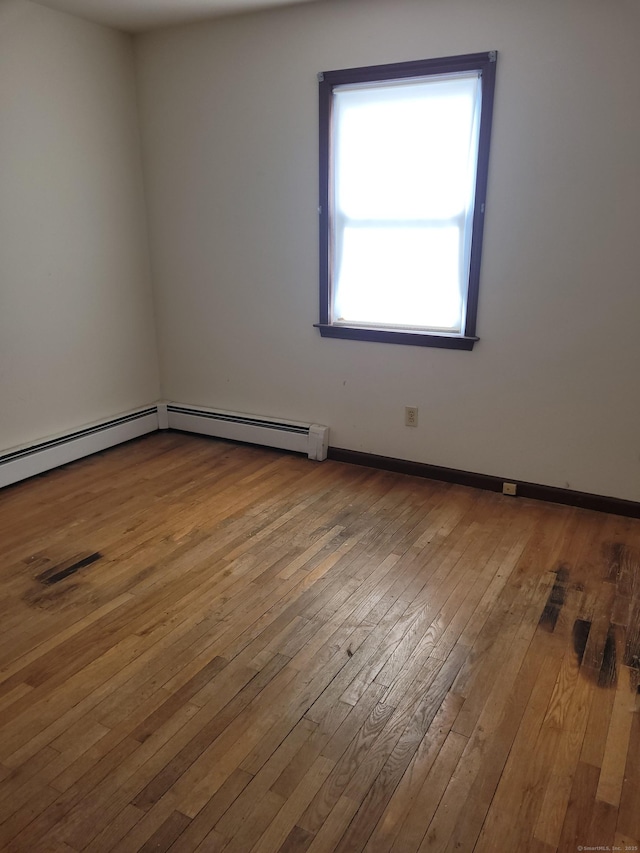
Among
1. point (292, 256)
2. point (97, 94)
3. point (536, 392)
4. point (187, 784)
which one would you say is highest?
point (97, 94)

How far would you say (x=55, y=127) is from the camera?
3.59 metres

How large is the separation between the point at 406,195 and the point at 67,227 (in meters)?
2.04

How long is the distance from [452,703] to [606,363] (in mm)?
1926

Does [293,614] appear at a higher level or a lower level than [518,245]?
lower

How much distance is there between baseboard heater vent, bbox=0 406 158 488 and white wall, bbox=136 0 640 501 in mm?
376

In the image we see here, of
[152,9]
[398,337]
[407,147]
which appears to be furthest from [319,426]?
[152,9]

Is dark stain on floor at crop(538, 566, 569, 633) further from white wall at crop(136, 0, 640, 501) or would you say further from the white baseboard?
the white baseboard

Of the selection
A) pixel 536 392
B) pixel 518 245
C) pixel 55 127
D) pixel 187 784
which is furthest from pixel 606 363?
pixel 55 127

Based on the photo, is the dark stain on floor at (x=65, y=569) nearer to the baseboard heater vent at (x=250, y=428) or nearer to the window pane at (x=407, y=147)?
the baseboard heater vent at (x=250, y=428)

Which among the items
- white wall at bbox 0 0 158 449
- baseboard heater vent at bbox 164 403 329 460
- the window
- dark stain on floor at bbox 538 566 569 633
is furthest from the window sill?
white wall at bbox 0 0 158 449

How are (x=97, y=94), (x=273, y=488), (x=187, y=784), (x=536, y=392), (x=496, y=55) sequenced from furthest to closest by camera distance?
1. (x=97, y=94)
2. (x=273, y=488)
3. (x=536, y=392)
4. (x=496, y=55)
5. (x=187, y=784)

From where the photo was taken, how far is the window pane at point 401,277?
339cm

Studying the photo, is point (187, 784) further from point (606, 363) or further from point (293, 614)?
point (606, 363)

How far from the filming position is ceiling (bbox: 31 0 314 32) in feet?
10.9
